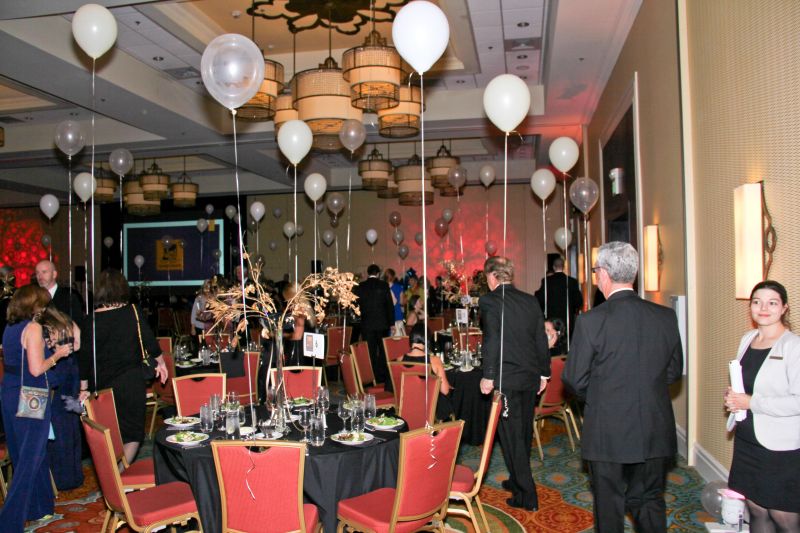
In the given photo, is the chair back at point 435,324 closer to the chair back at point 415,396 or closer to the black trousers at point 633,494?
the chair back at point 415,396

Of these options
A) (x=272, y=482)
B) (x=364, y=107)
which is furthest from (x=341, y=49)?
(x=272, y=482)

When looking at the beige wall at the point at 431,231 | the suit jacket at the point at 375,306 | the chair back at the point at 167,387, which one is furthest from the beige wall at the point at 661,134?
the beige wall at the point at 431,231

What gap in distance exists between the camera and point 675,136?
17.7 feet

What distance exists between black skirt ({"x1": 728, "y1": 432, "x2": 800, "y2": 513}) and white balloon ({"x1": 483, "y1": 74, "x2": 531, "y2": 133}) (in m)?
2.47

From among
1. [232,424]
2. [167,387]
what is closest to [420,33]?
[232,424]

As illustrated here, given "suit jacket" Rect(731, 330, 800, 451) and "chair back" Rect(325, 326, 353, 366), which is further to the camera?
"chair back" Rect(325, 326, 353, 366)

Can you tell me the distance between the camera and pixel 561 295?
28.6ft

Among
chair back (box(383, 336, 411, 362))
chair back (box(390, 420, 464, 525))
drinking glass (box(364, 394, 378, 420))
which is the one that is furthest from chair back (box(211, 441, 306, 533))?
chair back (box(383, 336, 411, 362))

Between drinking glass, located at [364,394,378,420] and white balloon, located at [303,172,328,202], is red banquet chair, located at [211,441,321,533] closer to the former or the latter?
drinking glass, located at [364,394,378,420]

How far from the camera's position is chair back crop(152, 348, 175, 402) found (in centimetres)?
647

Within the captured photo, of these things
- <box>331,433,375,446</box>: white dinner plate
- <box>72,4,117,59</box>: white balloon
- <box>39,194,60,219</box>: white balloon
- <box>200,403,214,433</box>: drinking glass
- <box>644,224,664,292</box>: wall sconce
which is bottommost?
<box>331,433,375,446</box>: white dinner plate

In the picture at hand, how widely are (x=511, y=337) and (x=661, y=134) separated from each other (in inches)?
109

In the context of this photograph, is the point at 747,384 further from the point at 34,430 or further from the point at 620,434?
the point at 34,430

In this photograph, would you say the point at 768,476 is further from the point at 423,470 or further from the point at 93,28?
the point at 93,28
